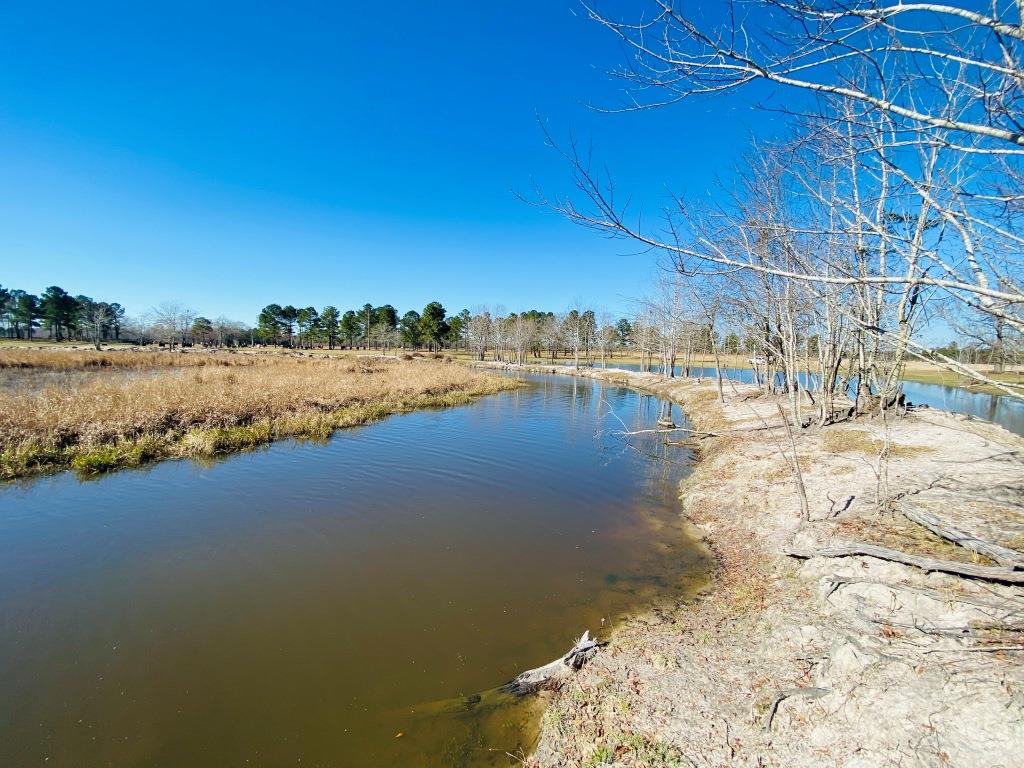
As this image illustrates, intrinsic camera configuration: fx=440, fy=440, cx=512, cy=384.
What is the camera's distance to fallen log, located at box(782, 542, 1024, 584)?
461cm

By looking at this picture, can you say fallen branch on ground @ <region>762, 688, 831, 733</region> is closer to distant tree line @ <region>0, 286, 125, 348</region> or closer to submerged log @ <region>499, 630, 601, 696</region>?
submerged log @ <region>499, 630, 601, 696</region>

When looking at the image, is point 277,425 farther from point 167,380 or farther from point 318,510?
point 318,510

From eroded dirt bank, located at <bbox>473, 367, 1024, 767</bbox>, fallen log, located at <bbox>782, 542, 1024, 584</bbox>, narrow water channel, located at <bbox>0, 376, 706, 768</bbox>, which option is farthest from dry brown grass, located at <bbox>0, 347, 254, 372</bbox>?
fallen log, located at <bbox>782, 542, 1024, 584</bbox>

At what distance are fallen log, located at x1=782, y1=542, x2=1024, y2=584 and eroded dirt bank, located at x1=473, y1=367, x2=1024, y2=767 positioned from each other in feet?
Answer: 0.18

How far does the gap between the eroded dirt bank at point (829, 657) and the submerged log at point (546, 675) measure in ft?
0.43

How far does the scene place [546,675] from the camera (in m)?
4.62

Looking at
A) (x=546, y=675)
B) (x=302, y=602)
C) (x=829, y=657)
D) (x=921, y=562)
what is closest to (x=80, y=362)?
(x=302, y=602)

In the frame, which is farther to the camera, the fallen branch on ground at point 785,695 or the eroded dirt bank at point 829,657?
the fallen branch on ground at point 785,695

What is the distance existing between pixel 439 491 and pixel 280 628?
5821 millimetres

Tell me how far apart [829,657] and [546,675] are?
106 inches

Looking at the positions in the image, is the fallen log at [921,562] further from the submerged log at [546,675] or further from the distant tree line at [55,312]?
the distant tree line at [55,312]

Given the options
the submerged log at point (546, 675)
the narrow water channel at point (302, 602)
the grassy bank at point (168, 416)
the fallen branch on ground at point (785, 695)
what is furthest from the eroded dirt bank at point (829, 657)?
the grassy bank at point (168, 416)

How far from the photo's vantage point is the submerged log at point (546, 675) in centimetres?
455

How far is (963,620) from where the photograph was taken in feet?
13.9
